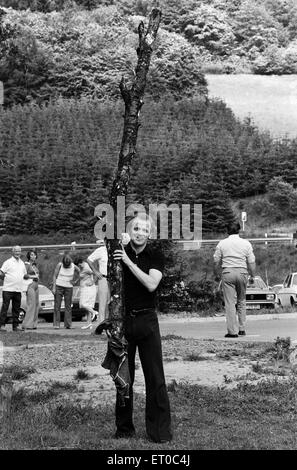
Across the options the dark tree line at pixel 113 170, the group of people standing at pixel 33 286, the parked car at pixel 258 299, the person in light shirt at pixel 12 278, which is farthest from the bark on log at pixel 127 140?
the dark tree line at pixel 113 170

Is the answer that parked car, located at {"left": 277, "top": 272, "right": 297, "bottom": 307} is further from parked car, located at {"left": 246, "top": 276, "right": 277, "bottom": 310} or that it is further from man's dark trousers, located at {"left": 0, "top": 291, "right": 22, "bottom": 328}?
man's dark trousers, located at {"left": 0, "top": 291, "right": 22, "bottom": 328}

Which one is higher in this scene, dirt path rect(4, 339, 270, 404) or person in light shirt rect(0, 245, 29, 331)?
person in light shirt rect(0, 245, 29, 331)

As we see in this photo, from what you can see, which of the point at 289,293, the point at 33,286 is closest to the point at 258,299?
the point at 289,293

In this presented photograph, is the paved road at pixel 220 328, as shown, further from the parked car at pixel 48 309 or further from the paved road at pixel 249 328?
the parked car at pixel 48 309

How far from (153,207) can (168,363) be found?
30686mm

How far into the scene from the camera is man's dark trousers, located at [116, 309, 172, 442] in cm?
665

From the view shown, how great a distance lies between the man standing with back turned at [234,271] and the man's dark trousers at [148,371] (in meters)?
6.94

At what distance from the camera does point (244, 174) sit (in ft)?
158

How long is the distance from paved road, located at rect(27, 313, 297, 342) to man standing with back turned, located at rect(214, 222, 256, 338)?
1.43 feet

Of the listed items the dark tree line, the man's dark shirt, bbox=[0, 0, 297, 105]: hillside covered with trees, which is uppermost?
bbox=[0, 0, 297, 105]: hillside covered with trees

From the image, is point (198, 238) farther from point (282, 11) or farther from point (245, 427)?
point (282, 11)

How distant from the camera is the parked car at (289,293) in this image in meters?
25.9

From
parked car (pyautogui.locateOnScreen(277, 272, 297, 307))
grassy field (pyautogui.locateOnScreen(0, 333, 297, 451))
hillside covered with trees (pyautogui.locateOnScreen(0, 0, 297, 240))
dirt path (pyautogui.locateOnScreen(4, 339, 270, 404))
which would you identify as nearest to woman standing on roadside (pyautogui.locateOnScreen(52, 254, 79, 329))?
dirt path (pyautogui.locateOnScreen(4, 339, 270, 404))

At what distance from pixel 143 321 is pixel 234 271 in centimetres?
709
